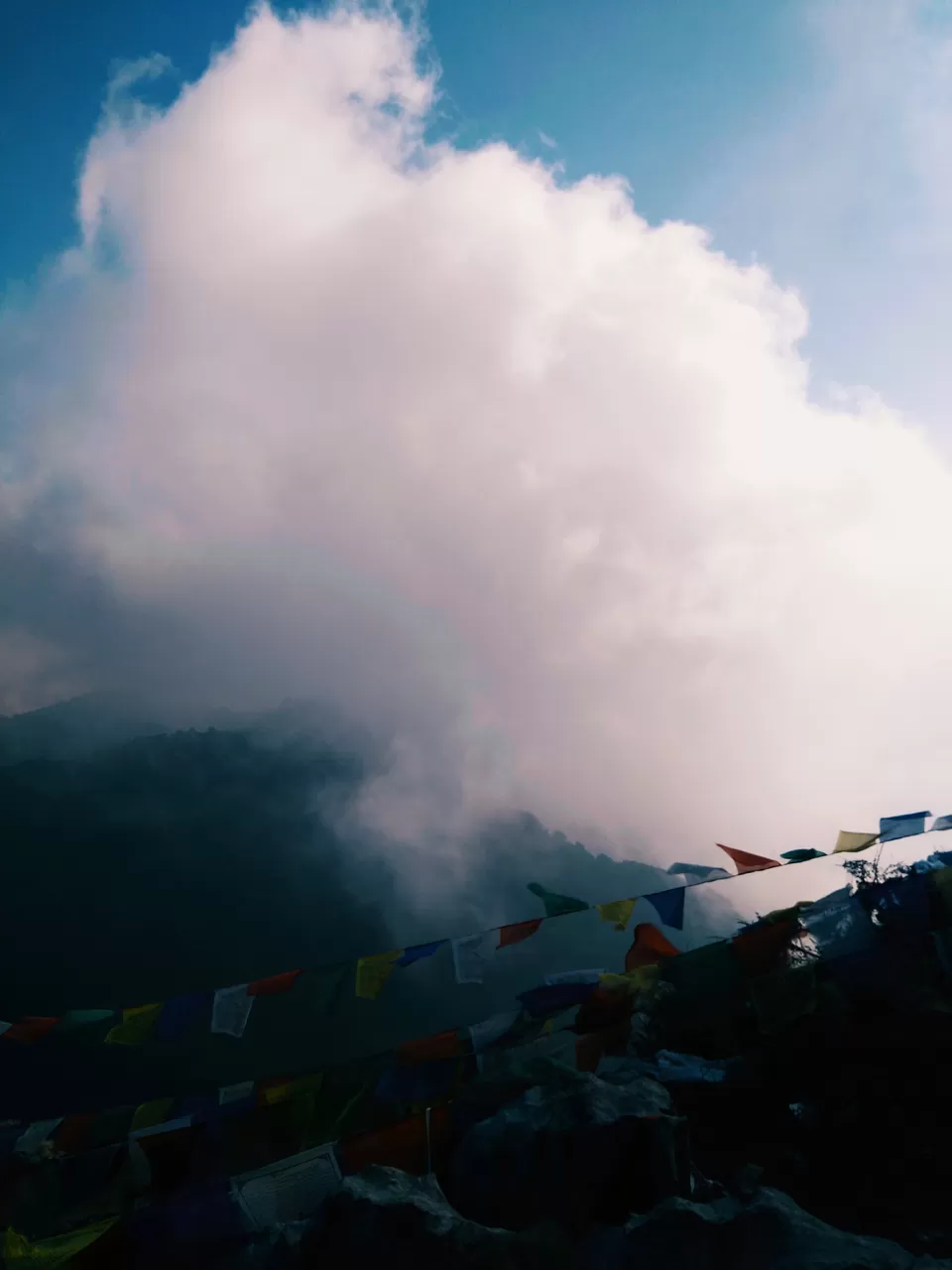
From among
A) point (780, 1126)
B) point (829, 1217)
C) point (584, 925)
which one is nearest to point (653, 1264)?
point (829, 1217)

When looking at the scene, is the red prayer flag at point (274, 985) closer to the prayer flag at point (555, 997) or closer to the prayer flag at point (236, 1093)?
the prayer flag at point (236, 1093)

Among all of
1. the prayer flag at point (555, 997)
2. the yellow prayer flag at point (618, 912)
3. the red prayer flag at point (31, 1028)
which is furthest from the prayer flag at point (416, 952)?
the red prayer flag at point (31, 1028)

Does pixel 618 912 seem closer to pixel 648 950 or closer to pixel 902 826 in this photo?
pixel 648 950

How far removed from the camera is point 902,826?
5875 millimetres

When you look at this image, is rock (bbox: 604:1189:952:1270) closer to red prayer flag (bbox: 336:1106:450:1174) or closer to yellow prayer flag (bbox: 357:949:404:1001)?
red prayer flag (bbox: 336:1106:450:1174)

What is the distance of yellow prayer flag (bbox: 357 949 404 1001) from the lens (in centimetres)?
602

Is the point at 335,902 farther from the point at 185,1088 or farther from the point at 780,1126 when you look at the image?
the point at 780,1126

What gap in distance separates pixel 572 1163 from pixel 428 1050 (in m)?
1.36

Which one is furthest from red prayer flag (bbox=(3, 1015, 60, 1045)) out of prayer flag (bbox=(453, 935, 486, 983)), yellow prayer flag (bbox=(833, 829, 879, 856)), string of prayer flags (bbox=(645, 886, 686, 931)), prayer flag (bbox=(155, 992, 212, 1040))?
yellow prayer flag (bbox=(833, 829, 879, 856))

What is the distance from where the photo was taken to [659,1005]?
25.7 feet

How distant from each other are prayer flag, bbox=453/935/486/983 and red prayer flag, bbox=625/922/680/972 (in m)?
1.33

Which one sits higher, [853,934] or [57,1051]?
[853,934]

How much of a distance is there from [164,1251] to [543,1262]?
6.46 ft

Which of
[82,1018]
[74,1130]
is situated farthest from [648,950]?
[74,1130]
